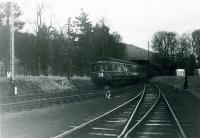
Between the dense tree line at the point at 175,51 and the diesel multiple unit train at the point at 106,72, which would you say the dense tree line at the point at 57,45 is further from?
the dense tree line at the point at 175,51

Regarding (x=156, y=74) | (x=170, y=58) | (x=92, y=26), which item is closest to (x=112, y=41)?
(x=92, y=26)

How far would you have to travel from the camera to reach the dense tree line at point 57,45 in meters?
53.3

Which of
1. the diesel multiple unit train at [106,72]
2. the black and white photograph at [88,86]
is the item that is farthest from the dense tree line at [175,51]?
the diesel multiple unit train at [106,72]

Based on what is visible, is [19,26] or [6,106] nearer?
[6,106]

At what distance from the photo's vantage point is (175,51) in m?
118

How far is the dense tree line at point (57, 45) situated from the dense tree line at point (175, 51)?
18209 millimetres

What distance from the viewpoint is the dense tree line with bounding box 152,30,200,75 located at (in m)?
108

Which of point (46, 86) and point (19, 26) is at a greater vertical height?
point (19, 26)

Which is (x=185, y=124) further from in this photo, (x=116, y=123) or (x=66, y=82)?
(x=66, y=82)

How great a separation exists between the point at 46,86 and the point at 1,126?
99.2ft

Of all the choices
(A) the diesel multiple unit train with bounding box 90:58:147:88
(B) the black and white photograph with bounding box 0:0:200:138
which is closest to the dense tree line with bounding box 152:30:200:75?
(B) the black and white photograph with bounding box 0:0:200:138

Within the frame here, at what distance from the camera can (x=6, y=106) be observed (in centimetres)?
1919

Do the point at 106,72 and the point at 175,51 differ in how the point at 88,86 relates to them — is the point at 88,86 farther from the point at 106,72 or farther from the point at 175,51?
the point at 175,51

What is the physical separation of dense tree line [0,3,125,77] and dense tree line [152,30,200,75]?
59.7ft
